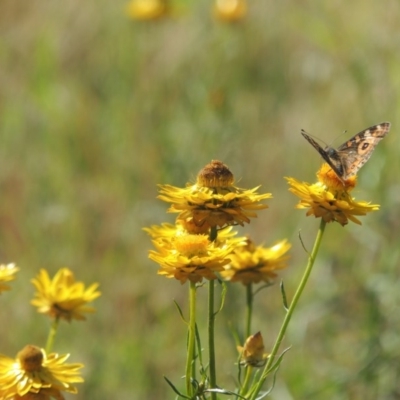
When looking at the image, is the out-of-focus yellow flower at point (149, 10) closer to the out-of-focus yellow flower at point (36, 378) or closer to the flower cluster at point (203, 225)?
the flower cluster at point (203, 225)

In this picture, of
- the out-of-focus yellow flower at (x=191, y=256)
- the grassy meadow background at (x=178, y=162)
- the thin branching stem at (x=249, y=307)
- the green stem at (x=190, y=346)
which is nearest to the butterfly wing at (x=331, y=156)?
the out-of-focus yellow flower at (x=191, y=256)

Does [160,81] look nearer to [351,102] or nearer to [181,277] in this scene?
[351,102]

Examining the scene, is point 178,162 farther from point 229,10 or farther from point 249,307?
point 249,307

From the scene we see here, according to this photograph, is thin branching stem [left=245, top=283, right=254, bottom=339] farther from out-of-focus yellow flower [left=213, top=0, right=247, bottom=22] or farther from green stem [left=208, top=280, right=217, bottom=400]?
out-of-focus yellow flower [left=213, top=0, right=247, bottom=22]

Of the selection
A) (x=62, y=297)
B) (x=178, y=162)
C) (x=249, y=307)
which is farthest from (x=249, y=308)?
(x=178, y=162)

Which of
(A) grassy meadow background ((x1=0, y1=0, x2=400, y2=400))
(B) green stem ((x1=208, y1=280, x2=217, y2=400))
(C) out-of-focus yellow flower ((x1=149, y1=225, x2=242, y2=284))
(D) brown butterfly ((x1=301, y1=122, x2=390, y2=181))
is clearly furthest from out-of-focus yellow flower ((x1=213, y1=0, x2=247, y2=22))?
(B) green stem ((x1=208, y1=280, x2=217, y2=400))

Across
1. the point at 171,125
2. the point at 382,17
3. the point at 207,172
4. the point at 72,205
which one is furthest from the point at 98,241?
the point at 207,172
